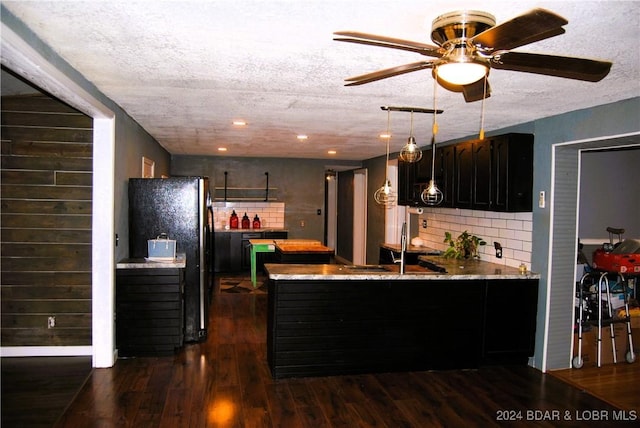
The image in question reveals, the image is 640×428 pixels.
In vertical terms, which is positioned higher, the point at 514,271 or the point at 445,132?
the point at 445,132

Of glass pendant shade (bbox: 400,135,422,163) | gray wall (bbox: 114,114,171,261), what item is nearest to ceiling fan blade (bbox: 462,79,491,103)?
glass pendant shade (bbox: 400,135,422,163)

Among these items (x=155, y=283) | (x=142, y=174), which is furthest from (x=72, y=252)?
(x=142, y=174)

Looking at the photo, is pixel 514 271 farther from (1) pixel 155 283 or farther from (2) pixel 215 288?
(2) pixel 215 288

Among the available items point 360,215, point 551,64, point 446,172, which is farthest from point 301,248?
point 551,64

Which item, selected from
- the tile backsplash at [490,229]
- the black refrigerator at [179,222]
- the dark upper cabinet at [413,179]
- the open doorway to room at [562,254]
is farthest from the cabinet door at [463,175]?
the black refrigerator at [179,222]

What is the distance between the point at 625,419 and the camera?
10.8ft

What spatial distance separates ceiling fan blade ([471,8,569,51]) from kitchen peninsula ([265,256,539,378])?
242 centimetres

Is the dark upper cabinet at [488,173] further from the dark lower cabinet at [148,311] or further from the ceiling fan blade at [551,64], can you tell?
the dark lower cabinet at [148,311]

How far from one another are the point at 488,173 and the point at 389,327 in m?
1.73

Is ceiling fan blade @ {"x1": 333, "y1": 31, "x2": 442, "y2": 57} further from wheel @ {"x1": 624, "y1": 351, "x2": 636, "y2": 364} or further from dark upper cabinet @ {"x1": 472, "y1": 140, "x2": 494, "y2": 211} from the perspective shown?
wheel @ {"x1": 624, "y1": 351, "x2": 636, "y2": 364}

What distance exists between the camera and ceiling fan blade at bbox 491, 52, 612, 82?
1.86 meters

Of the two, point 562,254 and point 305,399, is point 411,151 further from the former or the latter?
point 305,399

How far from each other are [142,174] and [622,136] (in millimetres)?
4682

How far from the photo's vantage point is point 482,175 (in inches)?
180
